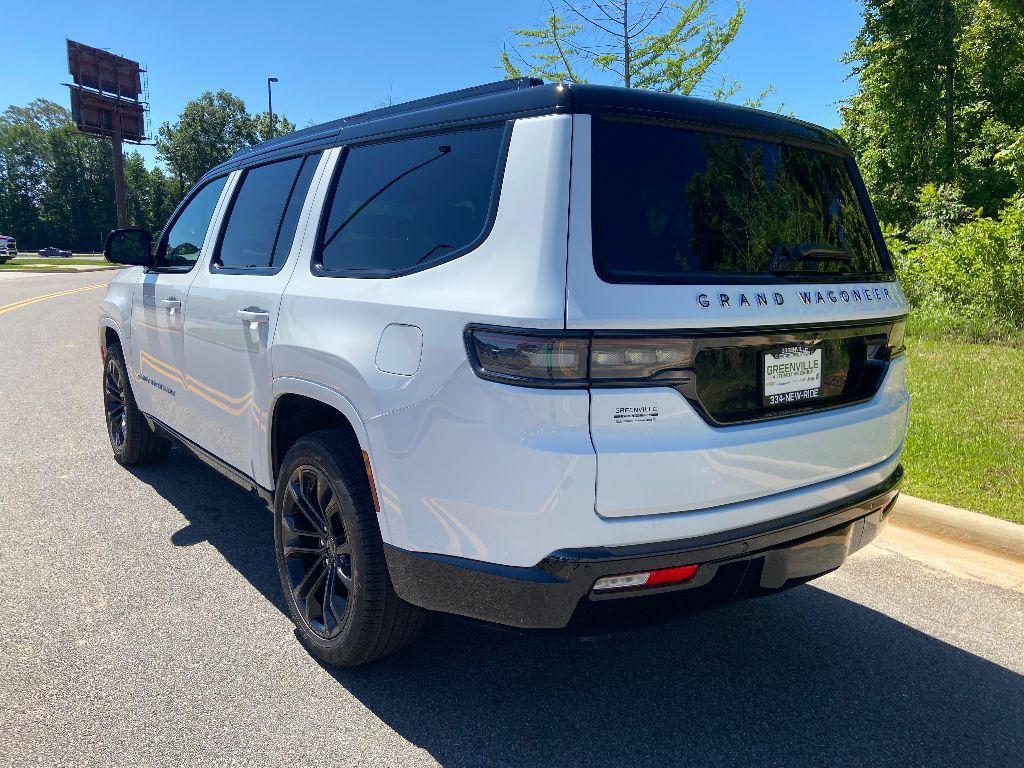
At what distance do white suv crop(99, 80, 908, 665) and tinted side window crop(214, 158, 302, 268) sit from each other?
349 mm

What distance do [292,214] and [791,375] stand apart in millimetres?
2106

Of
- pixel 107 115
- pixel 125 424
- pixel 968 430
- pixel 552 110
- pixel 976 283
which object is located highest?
pixel 107 115

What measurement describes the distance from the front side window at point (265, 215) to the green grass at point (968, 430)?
3733mm

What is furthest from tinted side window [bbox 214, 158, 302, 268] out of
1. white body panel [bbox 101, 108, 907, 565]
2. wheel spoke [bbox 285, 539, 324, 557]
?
wheel spoke [bbox 285, 539, 324, 557]

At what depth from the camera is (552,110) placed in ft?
7.25

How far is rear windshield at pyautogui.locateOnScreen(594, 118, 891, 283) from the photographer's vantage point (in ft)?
7.10

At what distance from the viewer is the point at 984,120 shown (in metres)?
20.2

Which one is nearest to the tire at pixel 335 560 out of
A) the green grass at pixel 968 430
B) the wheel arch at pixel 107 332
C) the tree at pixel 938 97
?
the wheel arch at pixel 107 332

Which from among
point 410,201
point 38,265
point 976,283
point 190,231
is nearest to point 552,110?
point 410,201

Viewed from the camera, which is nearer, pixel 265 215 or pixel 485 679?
pixel 485 679

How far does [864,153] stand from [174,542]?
2177cm

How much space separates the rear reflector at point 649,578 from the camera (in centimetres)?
211

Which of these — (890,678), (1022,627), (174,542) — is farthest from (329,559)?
(1022,627)

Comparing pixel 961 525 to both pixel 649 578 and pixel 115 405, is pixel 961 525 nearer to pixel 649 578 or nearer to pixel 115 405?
pixel 649 578
